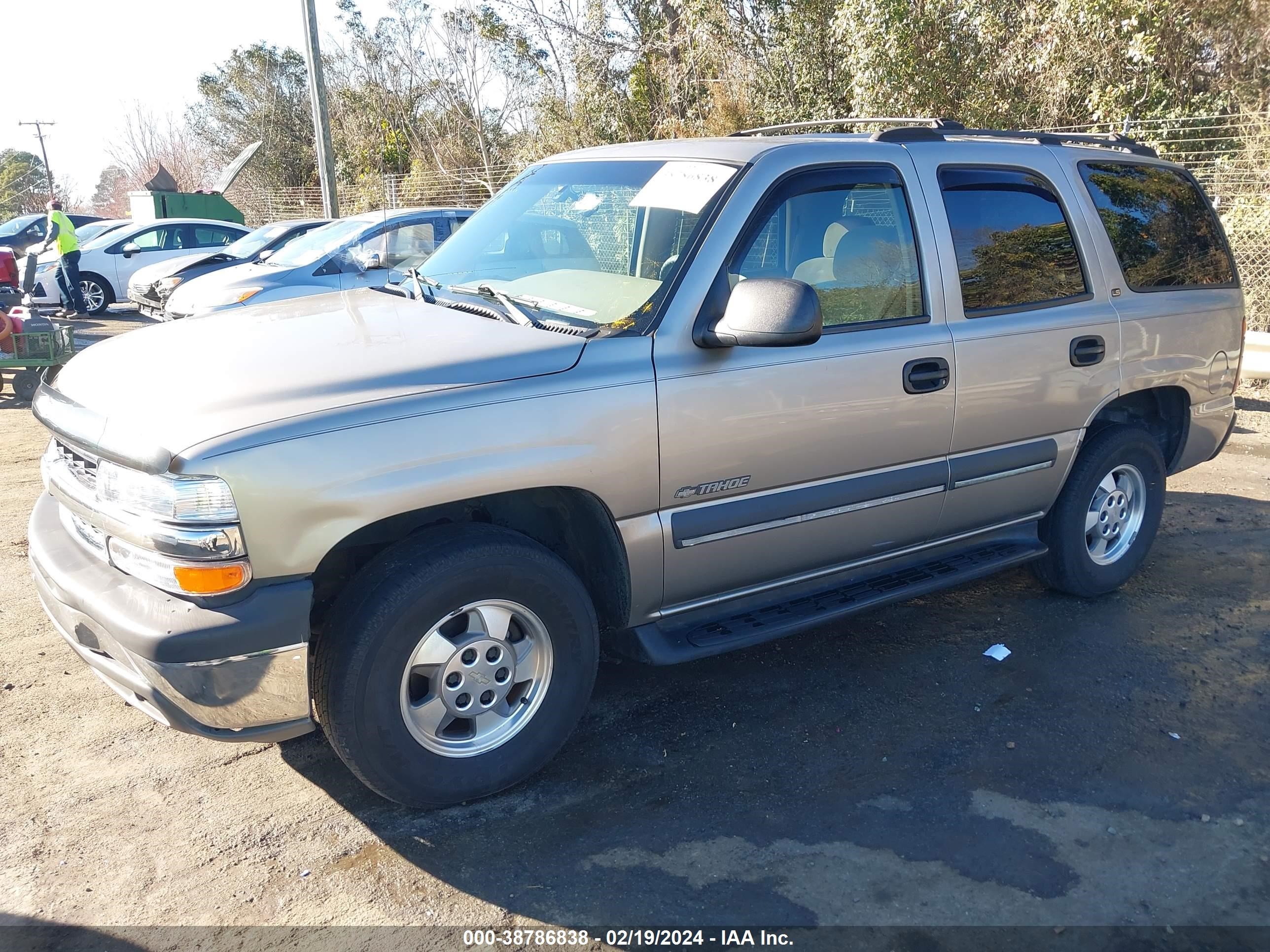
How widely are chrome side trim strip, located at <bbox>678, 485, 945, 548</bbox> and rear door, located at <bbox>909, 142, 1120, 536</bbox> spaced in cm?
21

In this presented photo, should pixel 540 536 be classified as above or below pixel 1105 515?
above

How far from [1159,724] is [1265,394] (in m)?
6.94

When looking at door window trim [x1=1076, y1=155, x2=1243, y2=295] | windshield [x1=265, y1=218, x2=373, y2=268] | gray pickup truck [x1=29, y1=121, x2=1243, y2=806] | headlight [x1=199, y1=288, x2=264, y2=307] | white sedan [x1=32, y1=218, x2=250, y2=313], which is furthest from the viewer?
white sedan [x1=32, y1=218, x2=250, y2=313]

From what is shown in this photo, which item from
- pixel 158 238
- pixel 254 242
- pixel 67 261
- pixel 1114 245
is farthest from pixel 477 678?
pixel 158 238

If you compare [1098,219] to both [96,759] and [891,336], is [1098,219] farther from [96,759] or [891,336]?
[96,759]

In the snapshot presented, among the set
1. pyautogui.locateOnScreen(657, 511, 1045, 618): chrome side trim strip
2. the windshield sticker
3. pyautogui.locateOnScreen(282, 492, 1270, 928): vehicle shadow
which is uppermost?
the windshield sticker

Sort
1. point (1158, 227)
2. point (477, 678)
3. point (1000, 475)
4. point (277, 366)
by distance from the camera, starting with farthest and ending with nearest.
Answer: point (1158, 227)
point (1000, 475)
point (477, 678)
point (277, 366)

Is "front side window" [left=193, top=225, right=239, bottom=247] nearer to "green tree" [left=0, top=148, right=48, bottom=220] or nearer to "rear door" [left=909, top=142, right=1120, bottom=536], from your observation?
"rear door" [left=909, top=142, right=1120, bottom=536]

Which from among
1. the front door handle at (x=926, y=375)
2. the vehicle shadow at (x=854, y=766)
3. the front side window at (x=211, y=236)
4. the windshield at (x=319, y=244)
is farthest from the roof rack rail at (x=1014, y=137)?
the front side window at (x=211, y=236)

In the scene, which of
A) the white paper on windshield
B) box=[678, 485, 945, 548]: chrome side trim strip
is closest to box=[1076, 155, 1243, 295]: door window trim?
box=[678, 485, 945, 548]: chrome side trim strip

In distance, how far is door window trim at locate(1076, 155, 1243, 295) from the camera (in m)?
4.61

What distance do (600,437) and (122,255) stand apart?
651 inches

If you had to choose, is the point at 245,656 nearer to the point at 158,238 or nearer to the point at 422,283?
the point at 422,283

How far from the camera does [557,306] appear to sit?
11.6 feet
